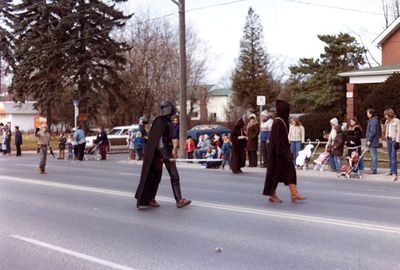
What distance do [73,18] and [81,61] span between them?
132 inches

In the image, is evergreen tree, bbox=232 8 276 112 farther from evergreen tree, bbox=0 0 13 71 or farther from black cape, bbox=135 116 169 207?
black cape, bbox=135 116 169 207

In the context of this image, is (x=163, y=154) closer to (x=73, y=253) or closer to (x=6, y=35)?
(x=73, y=253)

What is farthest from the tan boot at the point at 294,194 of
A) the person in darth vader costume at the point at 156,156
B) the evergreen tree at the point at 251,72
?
the evergreen tree at the point at 251,72

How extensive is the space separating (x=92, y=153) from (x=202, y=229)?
913 inches

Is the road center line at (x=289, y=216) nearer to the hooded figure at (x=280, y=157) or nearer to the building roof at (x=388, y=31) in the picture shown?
the hooded figure at (x=280, y=157)

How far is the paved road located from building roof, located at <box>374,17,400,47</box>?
2185 cm

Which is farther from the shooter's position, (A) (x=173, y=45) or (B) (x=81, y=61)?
(A) (x=173, y=45)

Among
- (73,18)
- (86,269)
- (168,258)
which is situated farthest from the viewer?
(73,18)

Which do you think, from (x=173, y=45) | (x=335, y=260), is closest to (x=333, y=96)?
(x=173, y=45)

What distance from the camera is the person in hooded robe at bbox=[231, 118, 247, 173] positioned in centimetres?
1745

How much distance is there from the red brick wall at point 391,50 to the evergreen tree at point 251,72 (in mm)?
29519

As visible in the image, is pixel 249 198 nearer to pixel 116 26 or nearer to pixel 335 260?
pixel 335 260

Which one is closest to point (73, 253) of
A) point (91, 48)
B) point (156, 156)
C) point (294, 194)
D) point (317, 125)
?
point (156, 156)

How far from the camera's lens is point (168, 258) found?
6.68 meters
